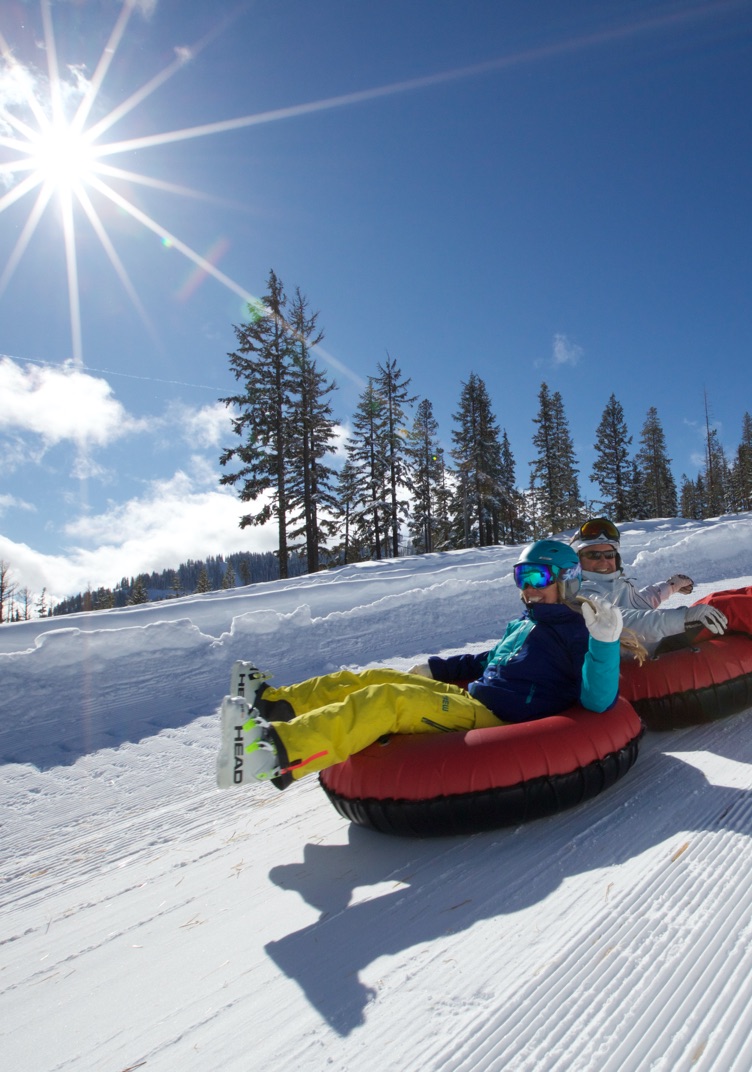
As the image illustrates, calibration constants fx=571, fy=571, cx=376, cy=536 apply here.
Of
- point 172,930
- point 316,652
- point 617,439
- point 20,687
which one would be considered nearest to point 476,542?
point 617,439

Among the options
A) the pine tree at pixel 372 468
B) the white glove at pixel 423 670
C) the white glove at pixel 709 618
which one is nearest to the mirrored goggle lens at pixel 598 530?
the white glove at pixel 709 618

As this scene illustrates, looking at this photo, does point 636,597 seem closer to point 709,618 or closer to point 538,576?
point 709,618

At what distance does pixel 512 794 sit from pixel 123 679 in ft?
14.0

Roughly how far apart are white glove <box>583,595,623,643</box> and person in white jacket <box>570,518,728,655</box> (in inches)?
48.8

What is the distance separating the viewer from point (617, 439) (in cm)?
3969

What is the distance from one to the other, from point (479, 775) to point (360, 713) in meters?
0.60

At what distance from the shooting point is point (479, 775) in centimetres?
251

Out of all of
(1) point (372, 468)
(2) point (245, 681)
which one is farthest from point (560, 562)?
(1) point (372, 468)

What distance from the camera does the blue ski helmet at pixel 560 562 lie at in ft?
10.7

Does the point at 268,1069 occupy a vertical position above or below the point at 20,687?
below

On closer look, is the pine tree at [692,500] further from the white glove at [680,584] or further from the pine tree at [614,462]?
the white glove at [680,584]

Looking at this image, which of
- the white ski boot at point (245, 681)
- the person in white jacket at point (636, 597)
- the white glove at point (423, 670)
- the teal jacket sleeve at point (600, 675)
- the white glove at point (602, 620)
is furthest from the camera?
the white glove at point (423, 670)

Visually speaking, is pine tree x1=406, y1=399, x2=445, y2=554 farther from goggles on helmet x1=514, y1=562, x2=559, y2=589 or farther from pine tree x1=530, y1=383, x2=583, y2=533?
goggles on helmet x1=514, y1=562, x2=559, y2=589

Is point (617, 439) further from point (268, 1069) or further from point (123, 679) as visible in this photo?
point (268, 1069)
